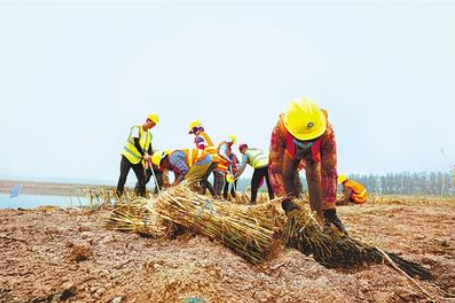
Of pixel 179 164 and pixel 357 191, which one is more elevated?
pixel 179 164

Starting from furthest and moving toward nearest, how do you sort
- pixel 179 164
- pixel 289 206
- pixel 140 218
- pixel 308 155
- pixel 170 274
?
pixel 179 164
pixel 308 155
pixel 289 206
pixel 140 218
pixel 170 274

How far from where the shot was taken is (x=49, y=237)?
8.95 ft

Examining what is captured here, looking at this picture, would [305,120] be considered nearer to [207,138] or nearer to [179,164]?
[179,164]

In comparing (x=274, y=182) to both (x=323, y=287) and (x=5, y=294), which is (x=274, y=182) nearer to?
(x=323, y=287)

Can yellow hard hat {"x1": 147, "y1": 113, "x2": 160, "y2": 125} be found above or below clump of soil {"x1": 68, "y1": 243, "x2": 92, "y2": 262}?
above

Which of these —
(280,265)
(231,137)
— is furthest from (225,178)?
(280,265)

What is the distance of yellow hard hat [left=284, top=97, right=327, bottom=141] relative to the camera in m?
3.00

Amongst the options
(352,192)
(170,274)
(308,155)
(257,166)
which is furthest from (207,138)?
(170,274)

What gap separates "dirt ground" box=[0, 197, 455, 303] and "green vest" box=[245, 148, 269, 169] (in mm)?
3633

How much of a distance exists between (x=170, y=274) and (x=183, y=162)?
12.8 feet

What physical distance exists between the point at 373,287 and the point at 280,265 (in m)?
0.59

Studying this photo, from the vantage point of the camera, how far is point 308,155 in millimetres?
3316

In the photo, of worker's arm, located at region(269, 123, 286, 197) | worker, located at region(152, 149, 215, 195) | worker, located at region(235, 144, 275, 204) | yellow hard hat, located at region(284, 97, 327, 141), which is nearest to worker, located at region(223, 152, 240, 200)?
worker, located at region(235, 144, 275, 204)

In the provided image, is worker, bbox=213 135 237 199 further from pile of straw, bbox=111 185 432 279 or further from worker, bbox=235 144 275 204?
pile of straw, bbox=111 185 432 279
